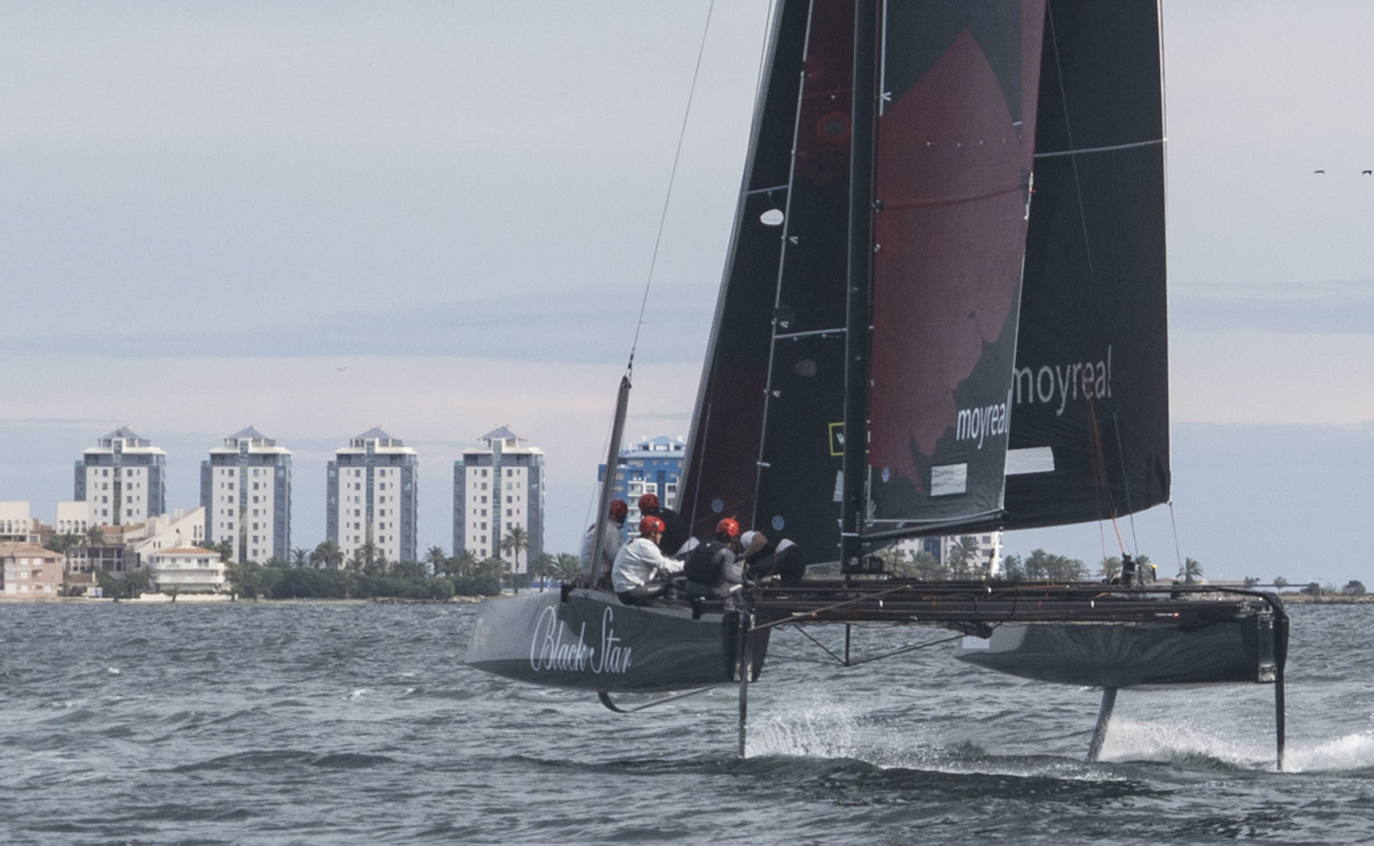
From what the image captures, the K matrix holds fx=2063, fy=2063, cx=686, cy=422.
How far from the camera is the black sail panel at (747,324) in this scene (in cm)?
1645

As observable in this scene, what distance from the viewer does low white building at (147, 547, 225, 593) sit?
493ft

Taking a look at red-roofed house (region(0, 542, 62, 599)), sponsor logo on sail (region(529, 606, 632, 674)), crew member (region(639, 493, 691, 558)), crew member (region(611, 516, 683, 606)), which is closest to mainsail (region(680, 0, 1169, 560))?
crew member (region(639, 493, 691, 558))

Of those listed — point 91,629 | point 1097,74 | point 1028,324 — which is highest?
point 1097,74

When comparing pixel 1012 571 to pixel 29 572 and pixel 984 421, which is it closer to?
pixel 984 421

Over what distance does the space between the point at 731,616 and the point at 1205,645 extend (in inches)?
119

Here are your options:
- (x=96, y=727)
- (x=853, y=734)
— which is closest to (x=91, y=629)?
(x=96, y=727)

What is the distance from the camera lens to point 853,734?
1752 cm

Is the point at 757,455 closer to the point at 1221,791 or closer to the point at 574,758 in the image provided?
the point at 574,758

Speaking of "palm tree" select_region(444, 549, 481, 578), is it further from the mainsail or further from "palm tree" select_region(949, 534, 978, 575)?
the mainsail

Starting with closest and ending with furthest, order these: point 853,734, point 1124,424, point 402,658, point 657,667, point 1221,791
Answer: point 1221,791
point 657,667
point 1124,424
point 853,734
point 402,658

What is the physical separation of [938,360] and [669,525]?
2746mm

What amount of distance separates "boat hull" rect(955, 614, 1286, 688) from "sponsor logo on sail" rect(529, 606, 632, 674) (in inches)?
110

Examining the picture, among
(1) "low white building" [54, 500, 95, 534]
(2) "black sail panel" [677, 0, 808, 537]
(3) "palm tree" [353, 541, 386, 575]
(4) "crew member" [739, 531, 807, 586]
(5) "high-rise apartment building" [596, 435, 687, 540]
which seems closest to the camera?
(4) "crew member" [739, 531, 807, 586]

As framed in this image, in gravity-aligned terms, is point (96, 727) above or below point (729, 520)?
below
